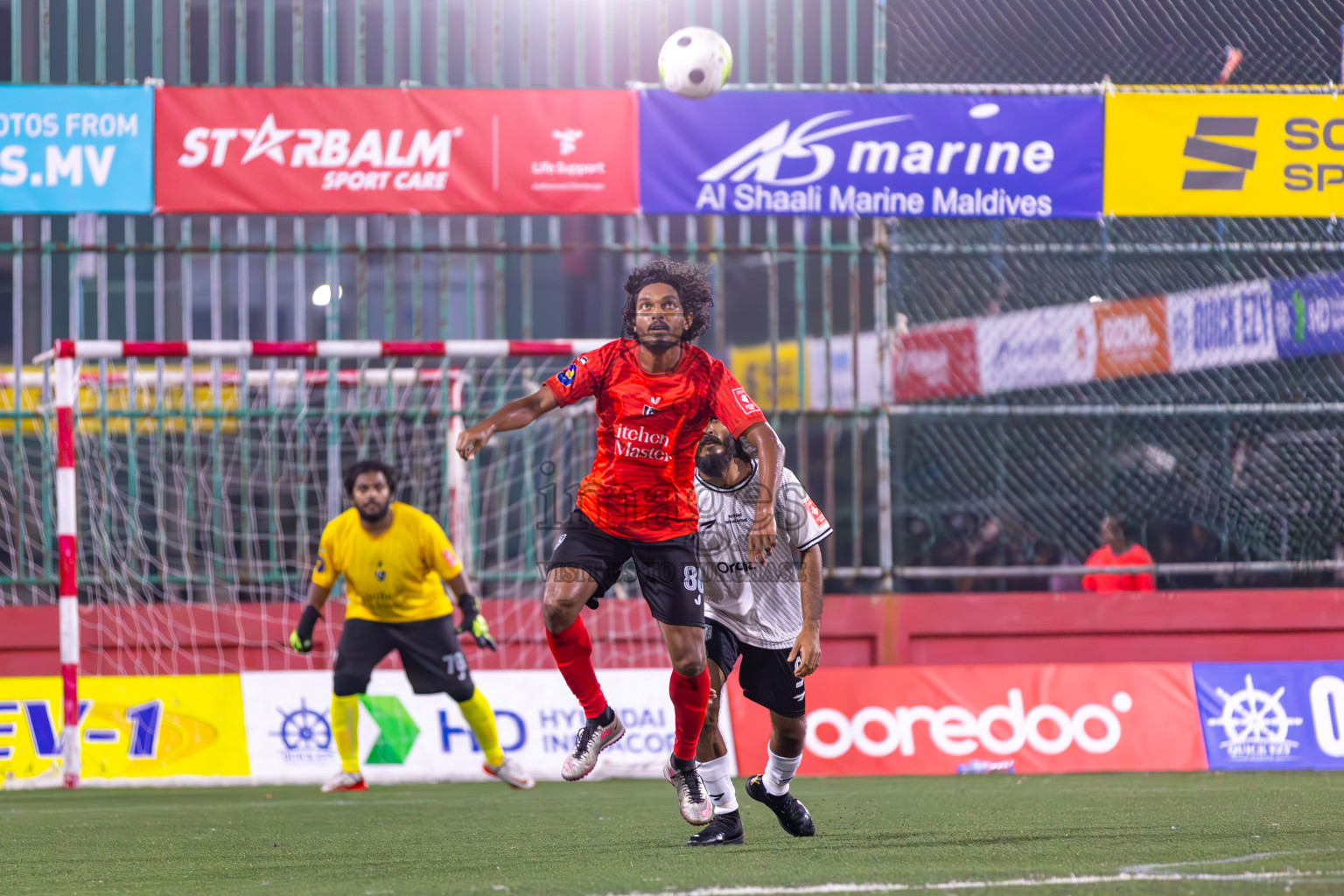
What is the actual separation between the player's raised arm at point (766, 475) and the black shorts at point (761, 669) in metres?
0.71

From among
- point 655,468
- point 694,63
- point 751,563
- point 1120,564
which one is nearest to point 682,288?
point 655,468

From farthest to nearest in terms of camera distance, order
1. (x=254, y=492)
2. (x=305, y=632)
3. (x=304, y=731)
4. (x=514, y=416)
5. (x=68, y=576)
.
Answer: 1. (x=254, y=492)
2. (x=304, y=731)
3. (x=68, y=576)
4. (x=305, y=632)
5. (x=514, y=416)

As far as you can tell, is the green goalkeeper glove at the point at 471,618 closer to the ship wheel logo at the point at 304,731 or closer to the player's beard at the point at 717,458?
the ship wheel logo at the point at 304,731

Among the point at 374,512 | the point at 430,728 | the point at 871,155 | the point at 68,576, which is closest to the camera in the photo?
the point at 374,512

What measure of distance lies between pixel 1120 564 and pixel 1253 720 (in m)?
1.87

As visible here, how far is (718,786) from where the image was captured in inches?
249

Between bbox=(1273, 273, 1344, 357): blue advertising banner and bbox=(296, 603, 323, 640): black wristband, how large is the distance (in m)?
7.95

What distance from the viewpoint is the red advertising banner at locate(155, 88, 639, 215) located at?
1199 centimetres

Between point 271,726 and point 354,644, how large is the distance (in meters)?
1.60

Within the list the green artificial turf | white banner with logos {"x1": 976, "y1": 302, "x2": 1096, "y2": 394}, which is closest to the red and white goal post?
the green artificial turf

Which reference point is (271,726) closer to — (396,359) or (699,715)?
(396,359)

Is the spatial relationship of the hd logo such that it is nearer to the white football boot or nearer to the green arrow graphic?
the white football boot

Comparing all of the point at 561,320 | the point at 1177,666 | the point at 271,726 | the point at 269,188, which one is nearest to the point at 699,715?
the point at 271,726

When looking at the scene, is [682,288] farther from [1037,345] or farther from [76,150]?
[76,150]
